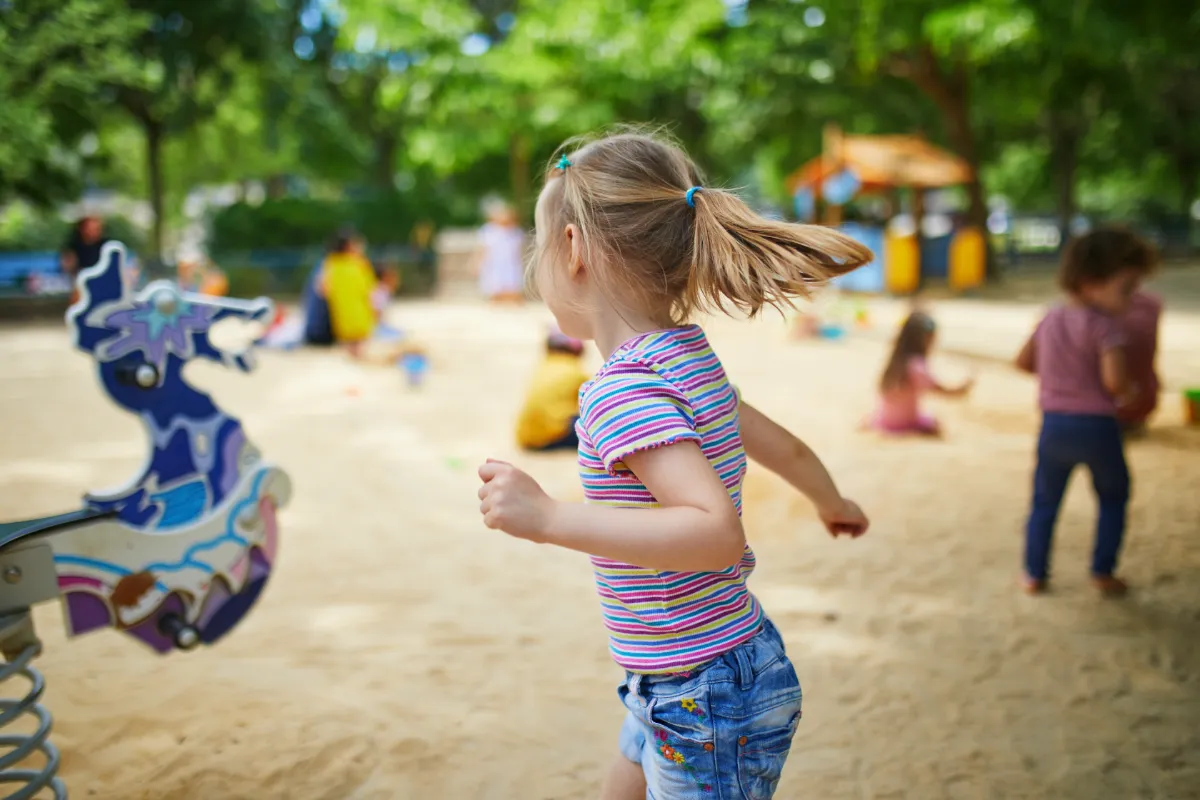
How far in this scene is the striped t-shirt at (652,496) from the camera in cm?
148

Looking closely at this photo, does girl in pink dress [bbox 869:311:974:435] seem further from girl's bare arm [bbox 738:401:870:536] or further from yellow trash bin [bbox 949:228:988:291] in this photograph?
yellow trash bin [bbox 949:228:988:291]

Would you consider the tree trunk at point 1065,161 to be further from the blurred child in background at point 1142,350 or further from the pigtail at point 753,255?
the pigtail at point 753,255

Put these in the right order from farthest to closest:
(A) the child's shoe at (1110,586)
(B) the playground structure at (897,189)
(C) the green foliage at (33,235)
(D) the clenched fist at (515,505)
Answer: (B) the playground structure at (897,189)
(C) the green foliage at (33,235)
(A) the child's shoe at (1110,586)
(D) the clenched fist at (515,505)

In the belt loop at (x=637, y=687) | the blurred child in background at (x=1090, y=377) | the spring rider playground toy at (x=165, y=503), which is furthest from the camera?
the blurred child in background at (x=1090, y=377)

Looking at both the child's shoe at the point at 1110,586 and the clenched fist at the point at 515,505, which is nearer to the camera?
the clenched fist at the point at 515,505

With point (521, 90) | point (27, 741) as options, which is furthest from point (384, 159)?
point (27, 741)

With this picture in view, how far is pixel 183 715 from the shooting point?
121 inches

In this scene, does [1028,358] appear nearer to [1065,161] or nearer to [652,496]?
[652,496]

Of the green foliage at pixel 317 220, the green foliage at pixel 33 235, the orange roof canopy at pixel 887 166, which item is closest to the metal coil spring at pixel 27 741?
the green foliage at pixel 33 235

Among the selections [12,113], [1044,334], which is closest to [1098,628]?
[1044,334]

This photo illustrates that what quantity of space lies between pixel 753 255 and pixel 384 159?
26489mm

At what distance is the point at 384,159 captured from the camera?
2647 cm

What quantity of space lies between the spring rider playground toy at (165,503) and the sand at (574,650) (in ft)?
1.20

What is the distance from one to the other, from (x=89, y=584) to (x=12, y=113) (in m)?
2.81
